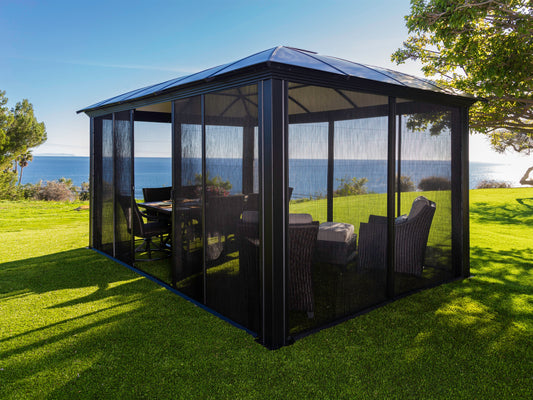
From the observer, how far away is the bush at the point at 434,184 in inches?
191

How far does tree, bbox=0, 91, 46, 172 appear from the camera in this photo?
19.7m

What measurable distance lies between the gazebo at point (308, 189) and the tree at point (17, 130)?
728 inches

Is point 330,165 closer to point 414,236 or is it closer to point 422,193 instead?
point 422,193

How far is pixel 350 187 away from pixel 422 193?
4.59ft

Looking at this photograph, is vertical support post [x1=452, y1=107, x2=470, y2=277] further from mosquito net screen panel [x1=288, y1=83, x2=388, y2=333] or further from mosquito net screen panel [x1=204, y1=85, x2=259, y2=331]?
mosquito net screen panel [x1=204, y1=85, x2=259, y2=331]

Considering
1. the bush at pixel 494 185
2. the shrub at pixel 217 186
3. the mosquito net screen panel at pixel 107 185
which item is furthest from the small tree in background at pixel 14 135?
the bush at pixel 494 185

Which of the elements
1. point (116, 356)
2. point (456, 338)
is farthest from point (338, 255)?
point (116, 356)

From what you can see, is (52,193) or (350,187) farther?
(52,193)

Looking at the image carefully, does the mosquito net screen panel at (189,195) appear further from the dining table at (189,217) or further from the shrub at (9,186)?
the shrub at (9,186)

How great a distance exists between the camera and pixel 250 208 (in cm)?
365

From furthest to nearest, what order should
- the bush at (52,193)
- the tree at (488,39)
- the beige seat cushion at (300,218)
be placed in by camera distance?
the bush at (52,193) < the tree at (488,39) < the beige seat cushion at (300,218)

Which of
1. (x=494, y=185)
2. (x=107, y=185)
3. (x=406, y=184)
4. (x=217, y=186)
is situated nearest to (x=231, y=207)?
(x=217, y=186)

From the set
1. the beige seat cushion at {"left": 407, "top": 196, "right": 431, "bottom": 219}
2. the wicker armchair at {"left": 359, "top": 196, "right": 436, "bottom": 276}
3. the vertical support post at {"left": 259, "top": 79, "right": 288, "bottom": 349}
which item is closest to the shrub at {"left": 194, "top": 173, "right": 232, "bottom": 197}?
the vertical support post at {"left": 259, "top": 79, "right": 288, "bottom": 349}

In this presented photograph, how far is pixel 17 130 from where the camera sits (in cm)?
2044
